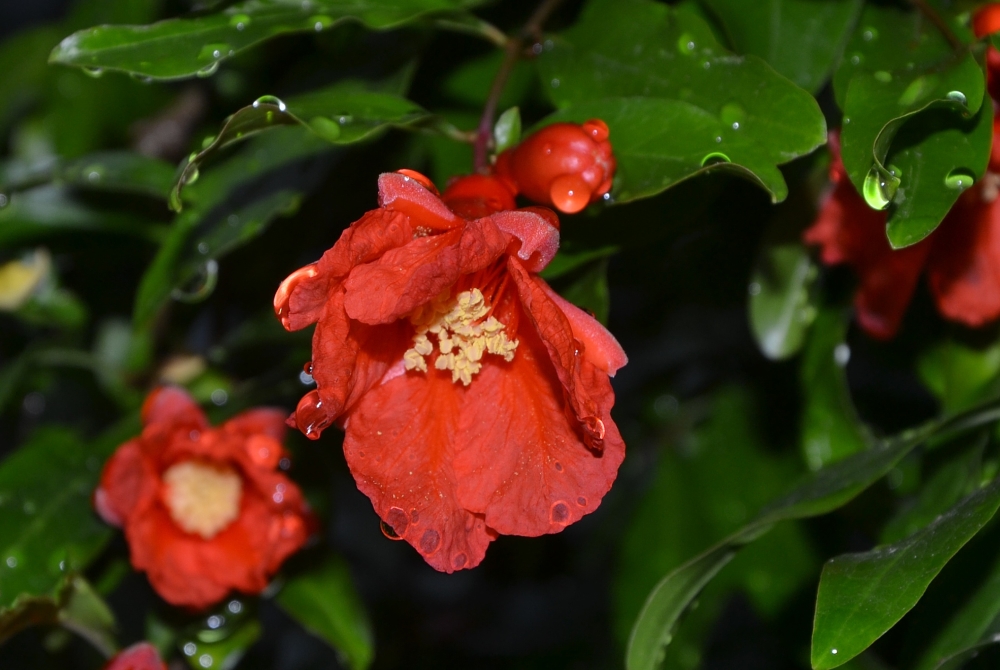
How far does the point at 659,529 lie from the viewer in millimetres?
1454

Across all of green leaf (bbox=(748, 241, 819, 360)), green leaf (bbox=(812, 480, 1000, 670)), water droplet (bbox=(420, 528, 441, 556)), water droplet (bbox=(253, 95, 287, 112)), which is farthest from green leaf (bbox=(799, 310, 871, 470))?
water droplet (bbox=(253, 95, 287, 112))

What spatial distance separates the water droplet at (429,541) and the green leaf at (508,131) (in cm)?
31

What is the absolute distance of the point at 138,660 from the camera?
2.74ft

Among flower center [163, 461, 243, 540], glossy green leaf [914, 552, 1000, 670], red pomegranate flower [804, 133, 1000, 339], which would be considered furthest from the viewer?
flower center [163, 461, 243, 540]

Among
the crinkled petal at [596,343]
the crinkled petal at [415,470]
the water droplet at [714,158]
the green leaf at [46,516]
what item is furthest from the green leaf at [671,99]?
the green leaf at [46,516]

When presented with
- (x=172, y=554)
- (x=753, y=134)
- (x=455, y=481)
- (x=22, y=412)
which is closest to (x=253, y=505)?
(x=172, y=554)

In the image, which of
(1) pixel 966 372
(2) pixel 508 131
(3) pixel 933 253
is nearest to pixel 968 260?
(3) pixel 933 253

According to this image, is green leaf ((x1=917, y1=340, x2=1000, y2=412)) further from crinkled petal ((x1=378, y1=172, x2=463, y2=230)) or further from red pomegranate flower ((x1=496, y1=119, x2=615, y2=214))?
crinkled petal ((x1=378, y1=172, x2=463, y2=230))

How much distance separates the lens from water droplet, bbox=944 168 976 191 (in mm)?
642

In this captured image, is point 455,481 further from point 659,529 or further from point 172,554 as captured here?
point 659,529

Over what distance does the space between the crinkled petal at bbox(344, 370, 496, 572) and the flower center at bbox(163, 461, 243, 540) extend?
30cm

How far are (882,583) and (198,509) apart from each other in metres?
0.61

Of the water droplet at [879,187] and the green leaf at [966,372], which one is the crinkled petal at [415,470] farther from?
the green leaf at [966,372]

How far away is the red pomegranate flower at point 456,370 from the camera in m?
0.60
